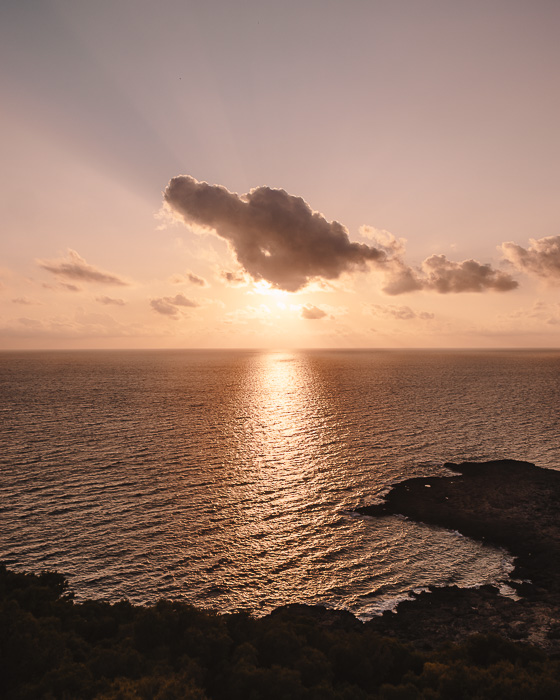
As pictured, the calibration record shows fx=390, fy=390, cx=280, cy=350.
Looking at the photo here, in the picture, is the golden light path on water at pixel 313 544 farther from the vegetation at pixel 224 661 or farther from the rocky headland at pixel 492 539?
the vegetation at pixel 224 661

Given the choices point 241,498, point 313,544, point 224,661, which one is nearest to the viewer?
point 224,661

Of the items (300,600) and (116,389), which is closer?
(300,600)

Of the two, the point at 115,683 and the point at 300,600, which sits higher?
the point at 115,683

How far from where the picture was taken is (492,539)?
32.0 meters

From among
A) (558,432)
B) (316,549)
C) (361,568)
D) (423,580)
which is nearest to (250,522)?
(316,549)

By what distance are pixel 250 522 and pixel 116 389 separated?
3975 inches

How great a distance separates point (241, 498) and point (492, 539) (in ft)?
73.4

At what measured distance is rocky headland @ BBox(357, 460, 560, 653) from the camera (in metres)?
21.7

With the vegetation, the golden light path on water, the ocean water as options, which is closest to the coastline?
the vegetation

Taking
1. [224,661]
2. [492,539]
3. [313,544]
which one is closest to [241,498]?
[313,544]

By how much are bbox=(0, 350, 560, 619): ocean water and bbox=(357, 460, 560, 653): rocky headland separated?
1451 millimetres

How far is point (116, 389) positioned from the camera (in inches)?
4813

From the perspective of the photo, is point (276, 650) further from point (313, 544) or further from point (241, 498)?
point (241, 498)

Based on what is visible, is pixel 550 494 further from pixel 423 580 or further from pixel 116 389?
pixel 116 389
